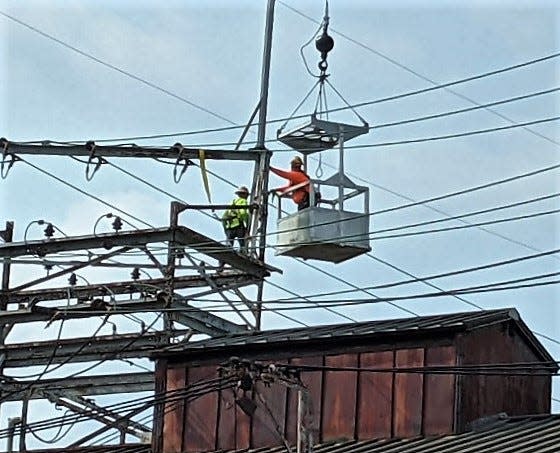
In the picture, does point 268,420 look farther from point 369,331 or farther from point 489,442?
point 489,442

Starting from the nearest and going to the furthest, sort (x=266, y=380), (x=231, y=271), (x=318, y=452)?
1. (x=266, y=380)
2. (x=318, y=452)
3. (x=231, y=271)

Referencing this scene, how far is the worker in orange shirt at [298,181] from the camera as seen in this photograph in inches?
1094

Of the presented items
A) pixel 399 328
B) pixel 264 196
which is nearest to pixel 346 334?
pixel 399 328

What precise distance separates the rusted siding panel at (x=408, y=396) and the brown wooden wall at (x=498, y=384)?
734 mm

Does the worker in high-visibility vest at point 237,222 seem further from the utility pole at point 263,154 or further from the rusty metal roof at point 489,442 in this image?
the rusty metal roof at point 489,442

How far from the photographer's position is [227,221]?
96.2 feet

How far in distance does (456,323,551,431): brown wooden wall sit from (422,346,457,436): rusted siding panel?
150 millimetres

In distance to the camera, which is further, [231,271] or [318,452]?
[231,271]

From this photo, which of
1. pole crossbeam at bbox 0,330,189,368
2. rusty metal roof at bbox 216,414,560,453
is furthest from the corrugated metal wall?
pole crossbeam at bbox 0,330,189,368

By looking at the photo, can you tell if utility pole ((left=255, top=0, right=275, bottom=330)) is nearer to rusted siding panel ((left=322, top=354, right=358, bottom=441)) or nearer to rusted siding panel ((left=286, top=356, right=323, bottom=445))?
rusted siding panel ((left=286, top=356, right=323, bottom=445))

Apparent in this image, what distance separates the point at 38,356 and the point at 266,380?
1071cm

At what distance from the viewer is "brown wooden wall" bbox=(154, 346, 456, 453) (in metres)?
26.8

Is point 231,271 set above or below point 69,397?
above

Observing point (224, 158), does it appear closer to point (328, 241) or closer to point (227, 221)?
point (227, 221)
